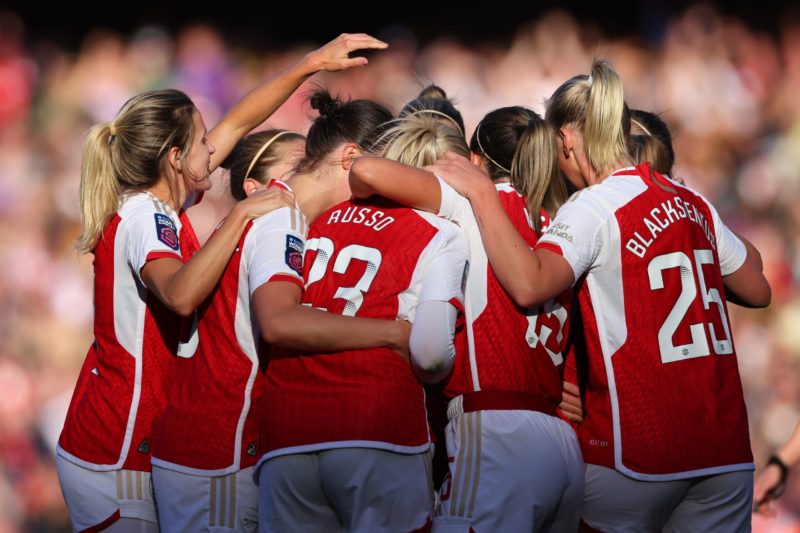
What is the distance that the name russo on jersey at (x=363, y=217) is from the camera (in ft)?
8.55

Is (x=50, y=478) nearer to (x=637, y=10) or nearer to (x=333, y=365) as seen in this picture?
(x=333, y=365)

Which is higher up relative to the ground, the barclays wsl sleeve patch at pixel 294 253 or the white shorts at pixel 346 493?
the barclays wsl sleeve patch at pixel 294 253

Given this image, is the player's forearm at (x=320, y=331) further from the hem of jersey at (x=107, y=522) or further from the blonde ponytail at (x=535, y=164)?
the hem of jersey at (x=107, y=522)

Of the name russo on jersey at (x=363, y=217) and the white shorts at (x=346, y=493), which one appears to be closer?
the white shorts at (x=346, y=493)

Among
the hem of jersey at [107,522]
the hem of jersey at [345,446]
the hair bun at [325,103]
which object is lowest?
the hem of jersey at [107,522]

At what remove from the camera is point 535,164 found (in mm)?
2918

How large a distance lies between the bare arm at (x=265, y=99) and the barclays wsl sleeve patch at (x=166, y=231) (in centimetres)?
53

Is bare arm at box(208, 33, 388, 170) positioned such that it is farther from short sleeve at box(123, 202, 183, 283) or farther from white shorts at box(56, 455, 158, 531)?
white shorts at box(56, 455, 158, 531)

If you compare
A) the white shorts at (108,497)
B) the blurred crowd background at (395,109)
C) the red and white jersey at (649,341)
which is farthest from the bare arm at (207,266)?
the blurred crowd background at (395,109)

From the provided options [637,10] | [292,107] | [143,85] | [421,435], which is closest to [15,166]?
[143,85]

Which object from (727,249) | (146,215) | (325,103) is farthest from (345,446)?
(727,249)

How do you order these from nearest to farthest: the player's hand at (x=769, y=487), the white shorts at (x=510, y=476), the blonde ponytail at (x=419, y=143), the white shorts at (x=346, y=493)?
the white shorts at (x=346, y=493) → the white shorts at (x=510, y=476) → the blonde ponytail at (x=419, y=143) → the player's hand at (x=769, y=487)

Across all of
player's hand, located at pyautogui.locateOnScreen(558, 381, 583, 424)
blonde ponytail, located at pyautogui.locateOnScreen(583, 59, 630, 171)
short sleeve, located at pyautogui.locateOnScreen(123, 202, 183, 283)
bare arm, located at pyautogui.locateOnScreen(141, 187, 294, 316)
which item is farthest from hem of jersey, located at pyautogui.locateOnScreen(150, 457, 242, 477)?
Result: blonde ponytail, located at pyautogui.locateOnScreen(583, 59, 630, 171)

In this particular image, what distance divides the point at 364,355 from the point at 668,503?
38.2 inches
